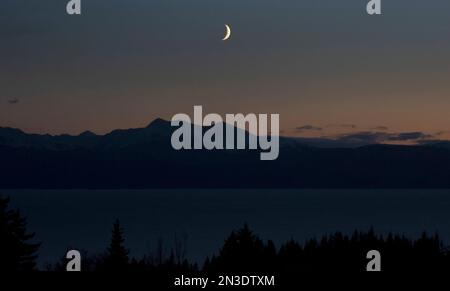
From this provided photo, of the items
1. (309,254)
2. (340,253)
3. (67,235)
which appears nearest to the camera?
(340,253)

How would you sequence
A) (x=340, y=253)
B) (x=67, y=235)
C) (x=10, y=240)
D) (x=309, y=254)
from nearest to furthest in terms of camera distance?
(x=10, y=240)
(x=340, y=253)
(x=309, y=254)
(x=67, y=235)
